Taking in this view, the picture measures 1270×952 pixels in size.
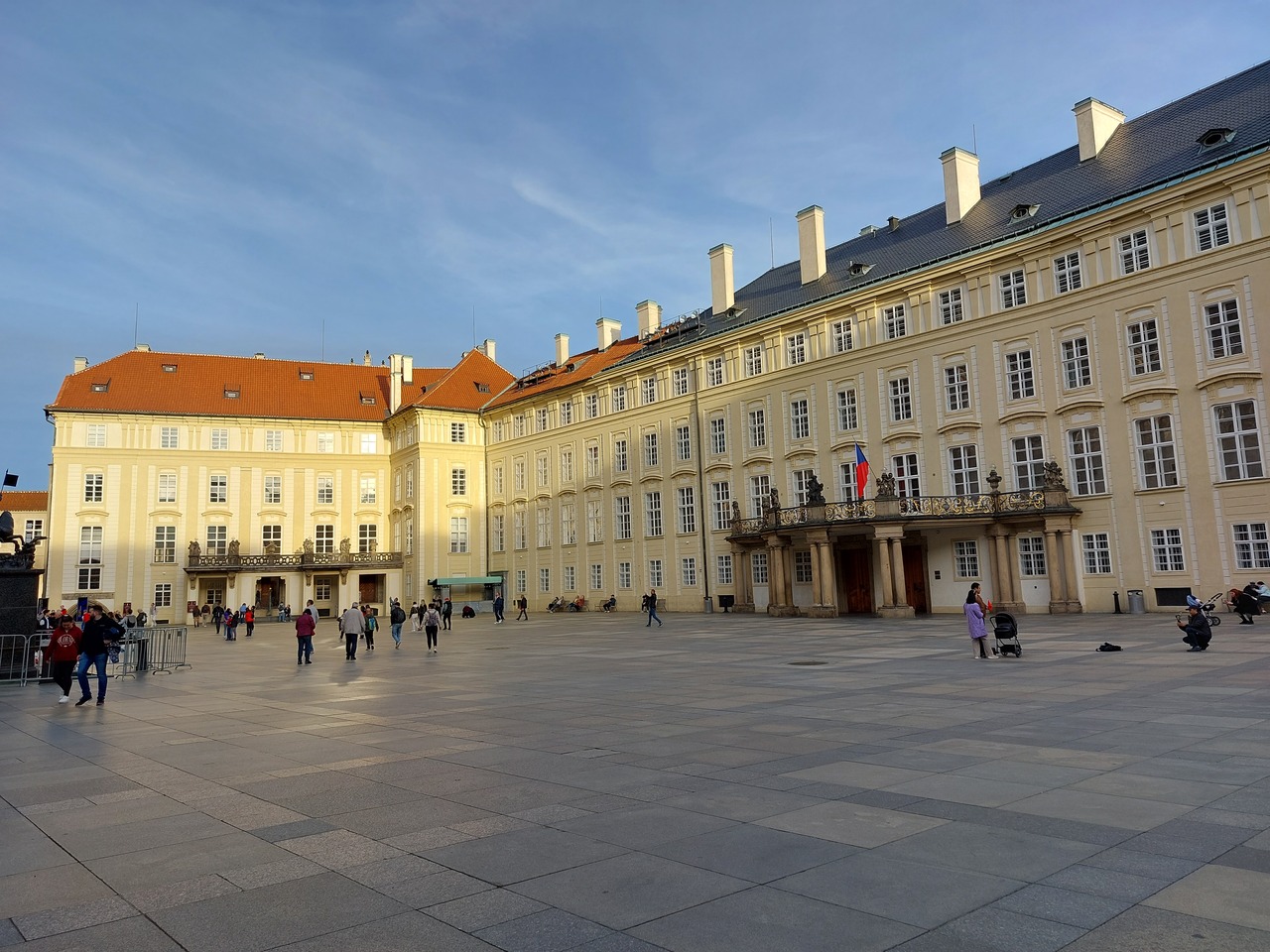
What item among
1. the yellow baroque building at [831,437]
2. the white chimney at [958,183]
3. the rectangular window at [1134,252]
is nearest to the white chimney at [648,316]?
the yellow baroque building at [831,437]

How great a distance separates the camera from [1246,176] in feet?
102

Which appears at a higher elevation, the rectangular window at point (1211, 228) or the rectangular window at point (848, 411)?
the rectangular window at point (1211, 228)

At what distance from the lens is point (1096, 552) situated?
35.1 m

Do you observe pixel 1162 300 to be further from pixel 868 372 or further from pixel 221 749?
pixel 221 749

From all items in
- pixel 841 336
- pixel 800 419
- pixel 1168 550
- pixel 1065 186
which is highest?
pixel 1065 186

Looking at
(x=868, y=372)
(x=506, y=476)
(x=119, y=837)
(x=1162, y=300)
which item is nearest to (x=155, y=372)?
(x=506, y=476)

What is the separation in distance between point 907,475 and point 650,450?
17985mm

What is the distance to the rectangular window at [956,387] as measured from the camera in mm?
39906

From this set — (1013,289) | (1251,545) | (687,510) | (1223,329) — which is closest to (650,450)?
(687,510)

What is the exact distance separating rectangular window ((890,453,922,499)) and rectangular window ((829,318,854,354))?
6295 mm

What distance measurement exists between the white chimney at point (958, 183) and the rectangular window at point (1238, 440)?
1682 centimetres

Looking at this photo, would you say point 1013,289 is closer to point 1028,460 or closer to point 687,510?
point 1028,460

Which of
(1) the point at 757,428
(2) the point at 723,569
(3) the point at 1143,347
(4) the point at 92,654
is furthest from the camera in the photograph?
(2) the point at 723,569

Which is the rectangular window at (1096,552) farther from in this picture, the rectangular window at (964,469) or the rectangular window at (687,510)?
the rectangular window at (687,510)
